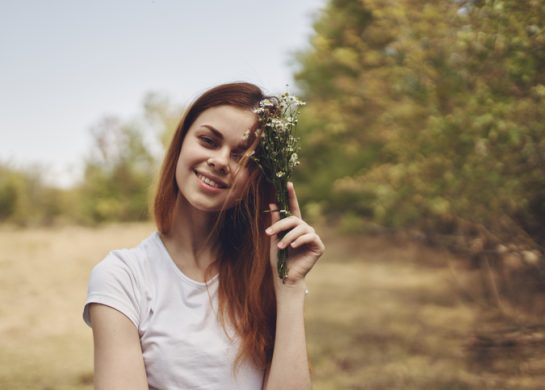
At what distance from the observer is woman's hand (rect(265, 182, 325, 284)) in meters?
1.75

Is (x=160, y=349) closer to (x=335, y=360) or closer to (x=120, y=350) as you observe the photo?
(x=120, y=350)

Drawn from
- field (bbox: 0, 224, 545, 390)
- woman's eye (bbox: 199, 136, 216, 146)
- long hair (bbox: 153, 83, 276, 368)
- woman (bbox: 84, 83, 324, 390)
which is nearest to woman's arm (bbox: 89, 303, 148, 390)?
woman (bbox: 84, 83, 324, 390)

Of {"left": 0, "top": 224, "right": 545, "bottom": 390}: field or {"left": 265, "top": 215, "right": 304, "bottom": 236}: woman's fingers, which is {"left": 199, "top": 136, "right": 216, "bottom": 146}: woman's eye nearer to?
{"left": 265, "top": 215, "right": 304, "bottom": 236}: woman's fingers

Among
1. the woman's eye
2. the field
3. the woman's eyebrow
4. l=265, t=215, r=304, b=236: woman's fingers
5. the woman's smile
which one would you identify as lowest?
the field

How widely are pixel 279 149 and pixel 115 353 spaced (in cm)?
86

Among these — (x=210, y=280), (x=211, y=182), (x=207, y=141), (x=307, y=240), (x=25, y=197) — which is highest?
(x=25, y=197)

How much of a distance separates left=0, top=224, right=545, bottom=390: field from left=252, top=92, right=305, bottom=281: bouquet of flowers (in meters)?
2.99

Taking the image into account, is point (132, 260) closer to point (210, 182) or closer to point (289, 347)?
Result: point (210, 182)

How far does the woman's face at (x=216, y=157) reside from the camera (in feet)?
6.21

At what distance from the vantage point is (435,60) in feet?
16.3

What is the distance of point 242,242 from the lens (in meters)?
2.08

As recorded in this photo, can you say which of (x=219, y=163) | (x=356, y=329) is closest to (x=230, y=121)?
(x=219, y=163)

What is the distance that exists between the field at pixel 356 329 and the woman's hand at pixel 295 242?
289 cm

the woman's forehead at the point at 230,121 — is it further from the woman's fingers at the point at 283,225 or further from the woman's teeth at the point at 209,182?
the woman's fingers at the point at 283,225
